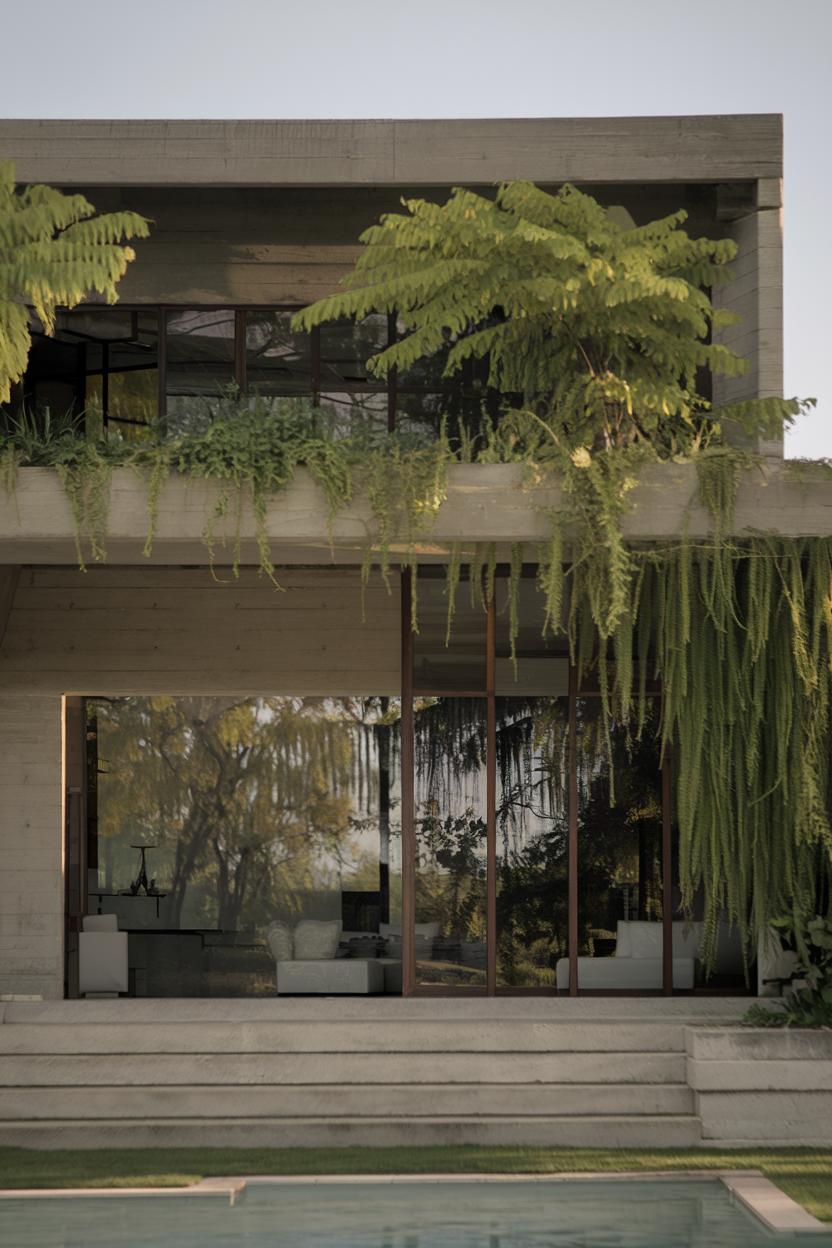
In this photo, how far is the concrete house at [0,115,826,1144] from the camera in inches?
410

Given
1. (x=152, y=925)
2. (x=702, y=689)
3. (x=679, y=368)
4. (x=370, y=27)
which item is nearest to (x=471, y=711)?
(x=702, y=689)

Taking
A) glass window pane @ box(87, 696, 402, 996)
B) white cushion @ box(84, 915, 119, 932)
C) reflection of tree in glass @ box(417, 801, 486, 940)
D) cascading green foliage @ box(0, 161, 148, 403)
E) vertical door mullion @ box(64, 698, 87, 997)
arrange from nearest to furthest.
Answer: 1. cascading green foliage @ box(0, 161, 148, 403)
2. reflection of tree in glass @ box(417, 801, 486, 940)
3. vertical door mullion @ box(64, 698, 87, 997)
4. white cushion @ box(84, 915, 119, 932)
5. glass window pane @ box(87, 696, 402, 996)

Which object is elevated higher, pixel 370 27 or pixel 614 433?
pixel 370 27

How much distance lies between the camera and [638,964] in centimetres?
1243

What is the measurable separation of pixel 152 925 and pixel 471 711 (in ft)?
33.4

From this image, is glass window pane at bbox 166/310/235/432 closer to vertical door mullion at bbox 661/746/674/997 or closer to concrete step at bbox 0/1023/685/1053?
vertical door mullion at bbox 661/746/674/997

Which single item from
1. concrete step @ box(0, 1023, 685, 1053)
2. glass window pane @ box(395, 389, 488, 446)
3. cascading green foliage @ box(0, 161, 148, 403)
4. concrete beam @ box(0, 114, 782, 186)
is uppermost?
concrete beam @ box(0, 114, 782, 186)

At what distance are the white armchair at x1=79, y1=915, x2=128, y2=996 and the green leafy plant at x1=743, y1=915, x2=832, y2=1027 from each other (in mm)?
5914

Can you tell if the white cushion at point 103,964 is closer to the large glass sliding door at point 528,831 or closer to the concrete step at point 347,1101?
the large glass sliding door at point 528,831

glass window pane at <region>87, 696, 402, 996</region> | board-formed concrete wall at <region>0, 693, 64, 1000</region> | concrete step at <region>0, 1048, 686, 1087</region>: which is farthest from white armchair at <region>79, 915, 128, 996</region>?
glass window pane at <region>87, 696, 402, 996</region>

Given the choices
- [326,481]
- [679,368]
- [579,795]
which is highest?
[679,368]

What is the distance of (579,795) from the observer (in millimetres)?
12555

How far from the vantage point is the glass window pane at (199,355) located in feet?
44.6

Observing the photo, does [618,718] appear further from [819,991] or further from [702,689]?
[819,991]
